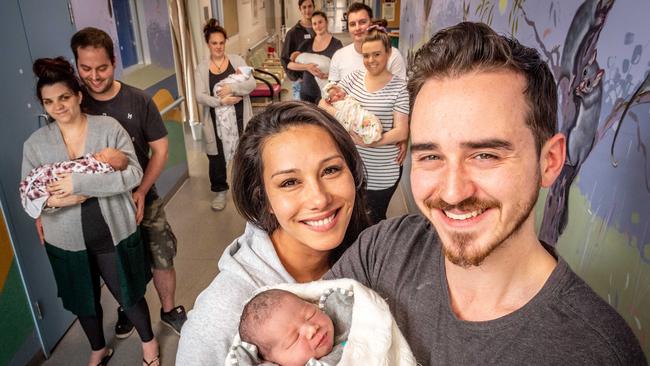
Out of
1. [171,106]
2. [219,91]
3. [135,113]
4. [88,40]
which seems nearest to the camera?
[88,40]

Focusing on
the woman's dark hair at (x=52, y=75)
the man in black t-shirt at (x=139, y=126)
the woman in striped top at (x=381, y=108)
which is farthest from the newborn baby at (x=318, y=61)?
the woman's dark hair at (x=52, y=75)

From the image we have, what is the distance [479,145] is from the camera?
0.90 meters

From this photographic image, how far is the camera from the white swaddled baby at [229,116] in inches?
166

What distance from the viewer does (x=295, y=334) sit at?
1.26 meters

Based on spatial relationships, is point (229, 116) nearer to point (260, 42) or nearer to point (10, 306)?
point (10, 306)

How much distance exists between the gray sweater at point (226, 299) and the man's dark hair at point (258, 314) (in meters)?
0.04

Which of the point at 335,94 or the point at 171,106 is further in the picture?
the point at 171,106

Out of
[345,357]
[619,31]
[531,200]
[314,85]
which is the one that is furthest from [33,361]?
[314,85]

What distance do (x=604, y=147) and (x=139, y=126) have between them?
2.35 m

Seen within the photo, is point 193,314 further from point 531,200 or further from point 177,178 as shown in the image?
point 177,178

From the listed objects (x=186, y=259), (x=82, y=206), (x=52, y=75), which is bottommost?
(x=186, y=259)

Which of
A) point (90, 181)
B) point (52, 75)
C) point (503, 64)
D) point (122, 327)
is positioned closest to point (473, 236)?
point (503, 64)

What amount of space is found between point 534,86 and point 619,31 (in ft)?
1.62

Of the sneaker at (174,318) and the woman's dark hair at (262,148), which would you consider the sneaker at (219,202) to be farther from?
the woman's dark hair at (262,148)
